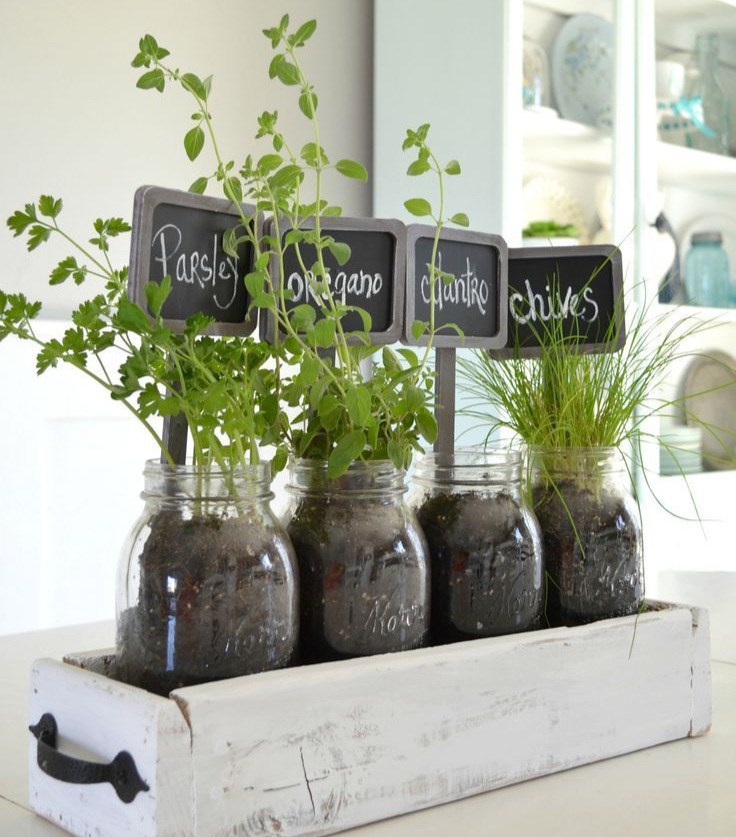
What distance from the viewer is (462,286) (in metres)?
0.94

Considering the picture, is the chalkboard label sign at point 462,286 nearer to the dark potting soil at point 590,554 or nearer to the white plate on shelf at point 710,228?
the dark potting soil at point 590,554

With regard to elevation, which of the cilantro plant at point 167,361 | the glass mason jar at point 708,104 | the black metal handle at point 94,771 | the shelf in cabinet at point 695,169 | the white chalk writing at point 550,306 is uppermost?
the glass mason jar at point 708,104

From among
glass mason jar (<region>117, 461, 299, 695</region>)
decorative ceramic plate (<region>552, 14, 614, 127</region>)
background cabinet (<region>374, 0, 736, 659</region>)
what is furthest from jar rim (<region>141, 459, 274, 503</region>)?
decorative ceramic plate (<region>552, 14, 614, 127</region>)

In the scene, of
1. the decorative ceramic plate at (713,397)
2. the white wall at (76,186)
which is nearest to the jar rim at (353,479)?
the white wall at (76,186)

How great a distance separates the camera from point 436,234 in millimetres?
900

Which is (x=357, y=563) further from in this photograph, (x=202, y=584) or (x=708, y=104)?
(x=708, y=104)

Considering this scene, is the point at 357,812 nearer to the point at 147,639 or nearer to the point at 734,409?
the point at 147,639

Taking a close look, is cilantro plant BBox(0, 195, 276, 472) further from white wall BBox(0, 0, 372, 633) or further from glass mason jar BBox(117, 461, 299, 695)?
white wall BBox(0, 0, 372, 633)

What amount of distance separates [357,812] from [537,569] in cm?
22

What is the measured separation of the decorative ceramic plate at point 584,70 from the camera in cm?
274

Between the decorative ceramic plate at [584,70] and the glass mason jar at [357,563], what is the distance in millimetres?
2261

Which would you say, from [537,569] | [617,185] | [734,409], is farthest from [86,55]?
[734,409]

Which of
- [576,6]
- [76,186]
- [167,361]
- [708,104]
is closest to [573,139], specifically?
[576,6]

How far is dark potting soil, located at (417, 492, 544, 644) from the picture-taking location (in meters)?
0.77
